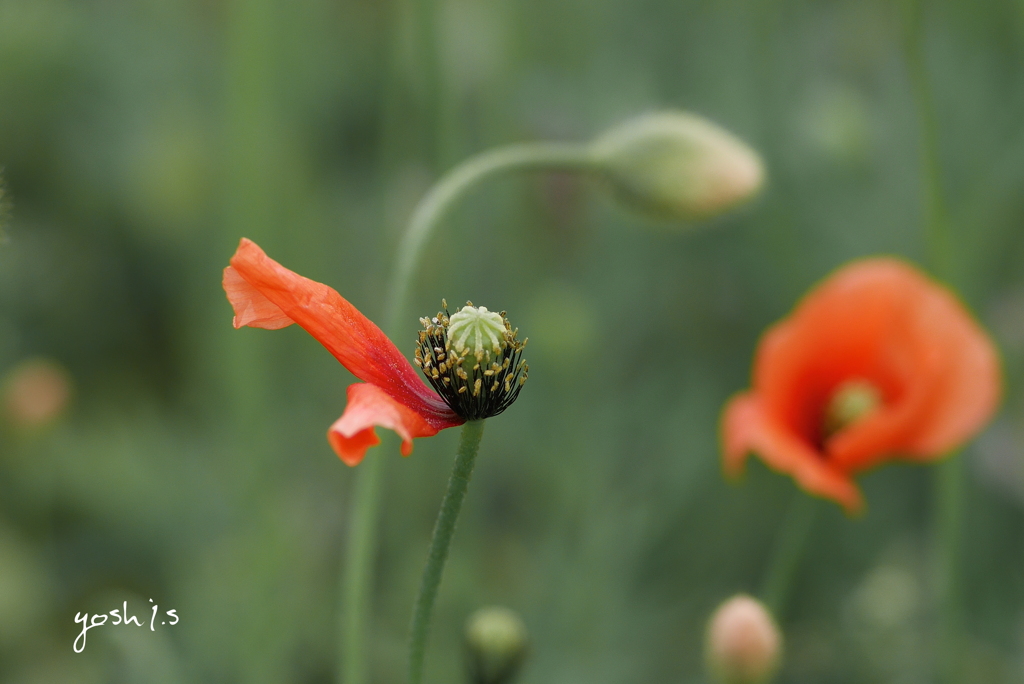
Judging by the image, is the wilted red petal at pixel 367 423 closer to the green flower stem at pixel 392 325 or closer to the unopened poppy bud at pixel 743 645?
the green flower stem at pixel 392 325

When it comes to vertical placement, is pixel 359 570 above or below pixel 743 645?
above

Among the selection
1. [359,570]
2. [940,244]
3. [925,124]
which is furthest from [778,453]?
[359,570]

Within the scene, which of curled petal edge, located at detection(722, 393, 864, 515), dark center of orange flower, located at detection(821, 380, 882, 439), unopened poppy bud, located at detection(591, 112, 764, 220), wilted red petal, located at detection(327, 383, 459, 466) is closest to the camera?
wilted red petal, located at detection(327, 383, 459, 466)

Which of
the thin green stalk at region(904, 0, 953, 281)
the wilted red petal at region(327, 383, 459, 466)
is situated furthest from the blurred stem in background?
the wilted red petal at region(327, 383, 459, 466)

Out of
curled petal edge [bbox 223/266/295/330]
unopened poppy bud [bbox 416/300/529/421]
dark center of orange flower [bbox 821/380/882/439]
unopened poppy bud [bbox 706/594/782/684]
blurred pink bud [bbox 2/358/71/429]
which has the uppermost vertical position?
blurred pink bud [bbox 2/358/71/429]

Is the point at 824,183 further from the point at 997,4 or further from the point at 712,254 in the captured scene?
the point at 997,4

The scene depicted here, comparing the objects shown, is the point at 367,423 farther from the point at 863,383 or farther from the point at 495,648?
the point at 863,383

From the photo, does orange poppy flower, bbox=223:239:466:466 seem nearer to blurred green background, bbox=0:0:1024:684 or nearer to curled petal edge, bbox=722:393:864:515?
curled petal edge, bbox=722:393:864:515

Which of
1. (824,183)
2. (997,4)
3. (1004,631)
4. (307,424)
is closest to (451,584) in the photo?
(307,424)
